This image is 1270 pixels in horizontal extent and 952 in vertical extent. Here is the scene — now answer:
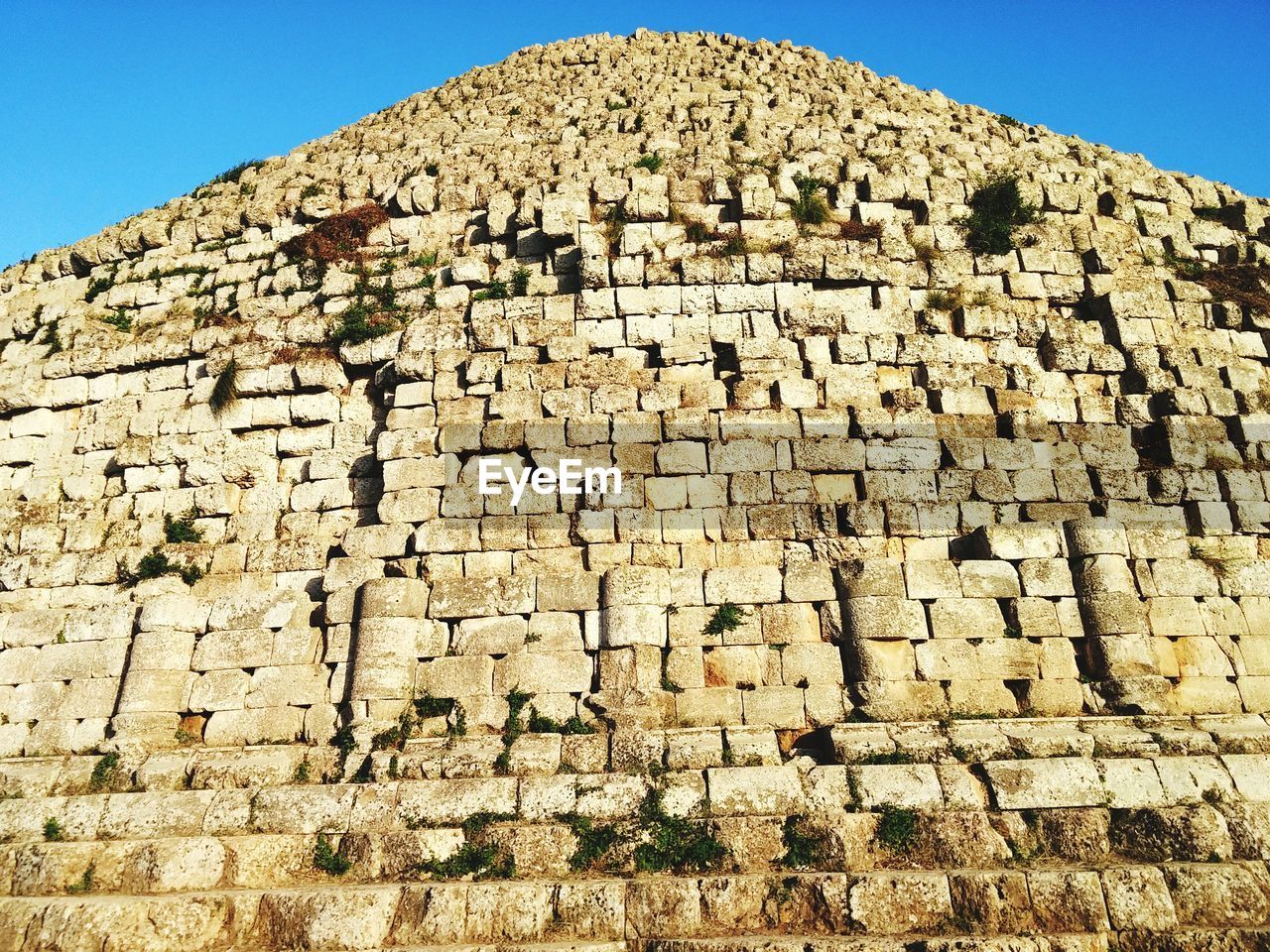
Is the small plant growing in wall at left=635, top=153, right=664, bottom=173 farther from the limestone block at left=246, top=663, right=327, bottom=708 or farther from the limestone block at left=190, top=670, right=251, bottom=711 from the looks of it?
the limestone block at left=190, top=670, right=251, bottom=711

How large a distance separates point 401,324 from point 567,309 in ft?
7.74

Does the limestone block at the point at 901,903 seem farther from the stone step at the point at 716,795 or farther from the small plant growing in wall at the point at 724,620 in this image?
the small plant growing in wall at the point at 724,620

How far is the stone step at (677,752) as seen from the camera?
24.2 ft

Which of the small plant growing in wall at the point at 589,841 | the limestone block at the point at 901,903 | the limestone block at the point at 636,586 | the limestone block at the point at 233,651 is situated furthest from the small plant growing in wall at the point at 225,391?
the limestone block at the point at 901,903

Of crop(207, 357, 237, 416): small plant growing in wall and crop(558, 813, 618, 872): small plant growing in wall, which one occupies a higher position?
crop(207, 357, 237, 416): small plant growing in wall

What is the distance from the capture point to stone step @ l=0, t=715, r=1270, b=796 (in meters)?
7.39

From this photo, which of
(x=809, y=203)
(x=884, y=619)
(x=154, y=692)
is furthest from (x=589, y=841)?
(x=809, y=203)

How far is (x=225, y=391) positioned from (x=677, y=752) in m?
7.77

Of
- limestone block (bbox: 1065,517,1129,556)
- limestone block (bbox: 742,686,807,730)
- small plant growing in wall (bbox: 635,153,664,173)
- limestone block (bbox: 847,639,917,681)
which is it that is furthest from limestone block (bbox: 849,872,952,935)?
small plant growing in wall (bbox: 635,153,664,173)

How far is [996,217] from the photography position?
37.7 feet

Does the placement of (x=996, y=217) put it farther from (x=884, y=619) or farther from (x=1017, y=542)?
(x=884, y=619)

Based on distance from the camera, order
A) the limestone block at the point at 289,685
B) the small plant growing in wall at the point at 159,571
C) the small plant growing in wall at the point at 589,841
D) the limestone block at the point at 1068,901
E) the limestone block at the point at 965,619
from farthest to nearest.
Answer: the small plant growing in wall at the point at 159,571 < the limestone block at the point at 289,685 < the limestone block at the point at 965,619 < the small plant growing in wall at the point at 589,841 < the limestone block at the point at 1068,901

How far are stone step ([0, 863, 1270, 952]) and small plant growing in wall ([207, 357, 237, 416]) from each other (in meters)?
6.31

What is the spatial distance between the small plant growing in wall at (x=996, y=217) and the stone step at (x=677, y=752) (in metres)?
6.43
